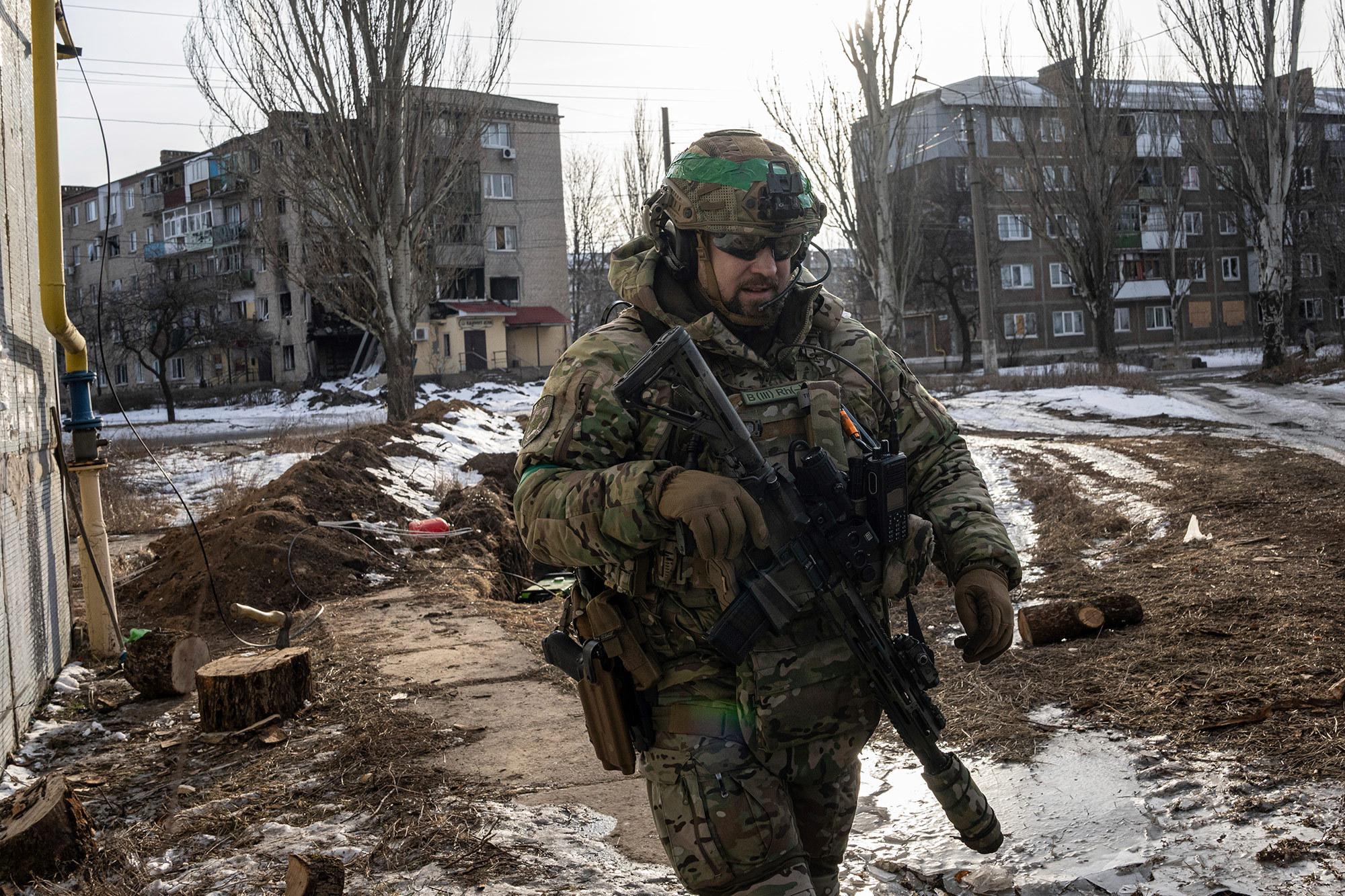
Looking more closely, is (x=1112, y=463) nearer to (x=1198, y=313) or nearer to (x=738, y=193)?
(x=738, y=193)

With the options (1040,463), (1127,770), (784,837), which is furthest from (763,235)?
(1040,463)

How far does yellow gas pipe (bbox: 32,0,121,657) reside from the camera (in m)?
5.59

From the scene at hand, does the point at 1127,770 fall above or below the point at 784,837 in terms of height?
below

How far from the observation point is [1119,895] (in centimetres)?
287

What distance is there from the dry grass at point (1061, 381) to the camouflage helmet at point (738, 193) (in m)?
18.9

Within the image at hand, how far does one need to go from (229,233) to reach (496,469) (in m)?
42.4

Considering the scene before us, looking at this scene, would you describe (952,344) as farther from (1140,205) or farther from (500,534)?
(500,534)

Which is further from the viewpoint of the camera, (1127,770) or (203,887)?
(1127,770)

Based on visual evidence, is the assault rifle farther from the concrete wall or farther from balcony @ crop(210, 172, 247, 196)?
balcony @ crop(210, 172, 247, 196)

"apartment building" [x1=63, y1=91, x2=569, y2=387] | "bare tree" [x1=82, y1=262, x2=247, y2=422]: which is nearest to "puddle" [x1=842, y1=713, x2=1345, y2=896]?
"bare tree" [x1=82, y1=262, x2=247, y2=422]

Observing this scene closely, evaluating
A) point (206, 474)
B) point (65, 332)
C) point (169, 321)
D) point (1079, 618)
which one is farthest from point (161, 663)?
point (169, 321)

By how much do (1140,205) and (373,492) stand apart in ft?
155

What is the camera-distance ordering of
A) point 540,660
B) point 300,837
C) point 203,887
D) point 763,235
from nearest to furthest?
point 763,235 < point 203,887 < point 300,837 < point 540,660

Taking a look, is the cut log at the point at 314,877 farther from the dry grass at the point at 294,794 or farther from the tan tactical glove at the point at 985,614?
the tan tactical glove at the point at 985,614
